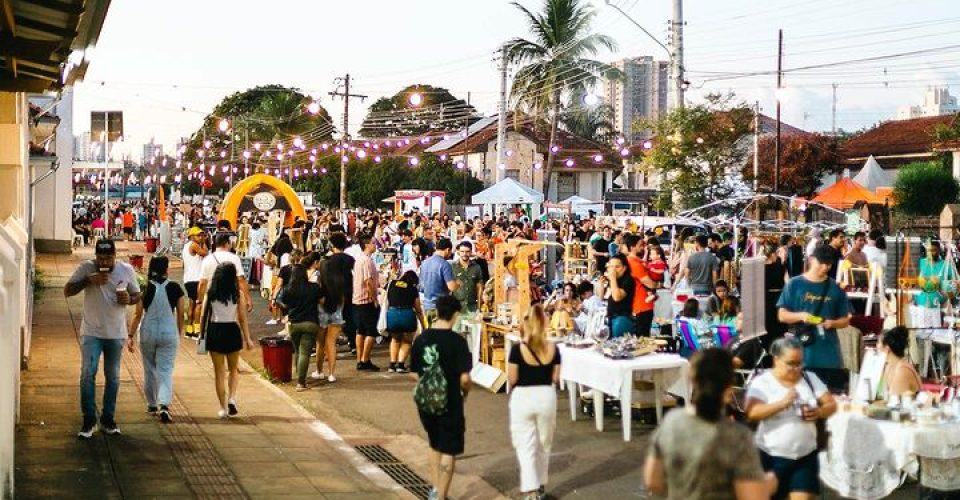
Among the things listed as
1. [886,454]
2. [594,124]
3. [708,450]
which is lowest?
[886,454]

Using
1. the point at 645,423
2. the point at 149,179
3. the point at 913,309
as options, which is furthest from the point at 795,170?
the point at 149,179

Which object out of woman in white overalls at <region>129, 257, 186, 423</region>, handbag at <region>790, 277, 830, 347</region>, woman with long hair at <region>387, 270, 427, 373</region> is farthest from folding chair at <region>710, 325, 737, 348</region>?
woman in white overalls at <region>129, 257, 186, 423</region>

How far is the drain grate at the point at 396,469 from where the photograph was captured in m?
9.76

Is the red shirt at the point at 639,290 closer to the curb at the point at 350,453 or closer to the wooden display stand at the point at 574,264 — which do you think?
the curb at the point at 350,453

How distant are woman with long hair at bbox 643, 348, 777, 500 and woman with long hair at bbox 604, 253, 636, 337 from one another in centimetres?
771

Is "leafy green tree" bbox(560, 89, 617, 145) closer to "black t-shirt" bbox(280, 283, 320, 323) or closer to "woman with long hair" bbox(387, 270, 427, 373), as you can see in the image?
"woman with long hair" bbox(387, 270, 427, 373)

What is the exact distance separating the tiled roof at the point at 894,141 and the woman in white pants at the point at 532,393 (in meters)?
52.8

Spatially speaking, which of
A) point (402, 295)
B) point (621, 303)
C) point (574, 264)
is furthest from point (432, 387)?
point (574, 264)

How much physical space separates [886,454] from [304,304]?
25.0 feet

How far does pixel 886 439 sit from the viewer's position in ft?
26.2

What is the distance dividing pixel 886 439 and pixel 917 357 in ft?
20.2

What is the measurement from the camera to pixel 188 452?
1015 cm

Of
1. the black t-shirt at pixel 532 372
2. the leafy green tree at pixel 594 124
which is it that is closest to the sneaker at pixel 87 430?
the black t-shirt at pixel 532 372

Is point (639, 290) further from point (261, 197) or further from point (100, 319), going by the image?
point (261, 197)
